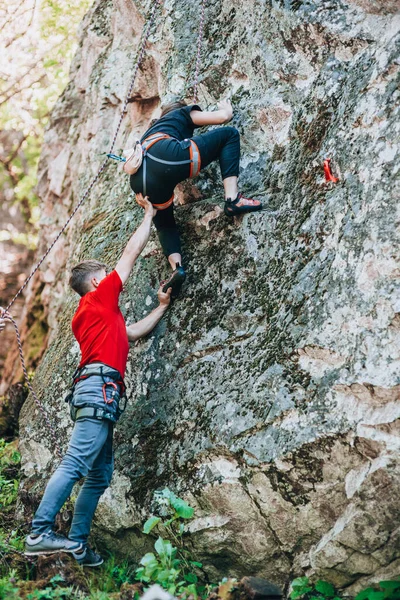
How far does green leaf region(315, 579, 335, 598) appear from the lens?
461cm

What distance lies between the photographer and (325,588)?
4625mm

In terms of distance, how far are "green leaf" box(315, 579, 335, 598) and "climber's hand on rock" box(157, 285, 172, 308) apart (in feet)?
8.88

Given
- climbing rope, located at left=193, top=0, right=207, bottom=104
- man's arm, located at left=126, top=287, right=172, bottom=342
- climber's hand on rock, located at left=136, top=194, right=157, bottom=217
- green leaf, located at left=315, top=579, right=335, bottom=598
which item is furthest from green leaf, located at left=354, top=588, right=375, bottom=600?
climbing rope, located at left=193, top=0, right=207, bottom=104

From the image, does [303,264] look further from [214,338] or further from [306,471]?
[306,471]

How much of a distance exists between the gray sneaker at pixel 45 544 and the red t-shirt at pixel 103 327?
136 centimetres

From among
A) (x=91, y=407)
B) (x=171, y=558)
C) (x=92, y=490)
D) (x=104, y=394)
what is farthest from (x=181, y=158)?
(x=171, y=558)

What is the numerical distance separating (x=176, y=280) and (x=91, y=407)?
54.7 inches

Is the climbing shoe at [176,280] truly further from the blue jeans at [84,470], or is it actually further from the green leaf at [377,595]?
the green leaf at [377,595]

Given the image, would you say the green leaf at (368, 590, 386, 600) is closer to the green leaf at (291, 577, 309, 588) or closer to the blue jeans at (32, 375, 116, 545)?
the green leaf at (291, 577, 309, 588)

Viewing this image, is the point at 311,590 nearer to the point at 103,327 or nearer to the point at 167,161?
the point at 103,327

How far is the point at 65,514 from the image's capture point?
5875 mm

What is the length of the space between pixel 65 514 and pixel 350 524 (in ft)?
8.73

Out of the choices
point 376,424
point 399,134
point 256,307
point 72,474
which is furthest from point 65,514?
point 399,134

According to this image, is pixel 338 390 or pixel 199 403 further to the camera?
pixel 199 403
